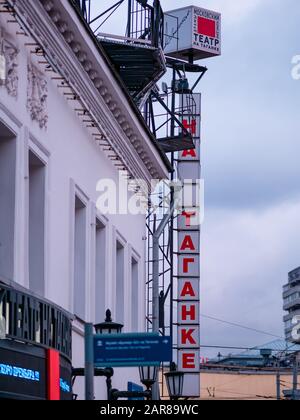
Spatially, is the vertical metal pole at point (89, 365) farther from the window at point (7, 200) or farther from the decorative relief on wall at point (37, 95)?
the decorative relief on wall at point (37, 95)

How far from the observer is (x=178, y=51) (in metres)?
44.2

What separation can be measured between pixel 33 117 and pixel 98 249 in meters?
7.48

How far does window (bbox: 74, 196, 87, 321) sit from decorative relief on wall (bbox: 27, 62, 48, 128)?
13.5 ft

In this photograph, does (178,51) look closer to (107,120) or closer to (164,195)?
(164,195)

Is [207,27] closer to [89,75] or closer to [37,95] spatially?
[89,75]

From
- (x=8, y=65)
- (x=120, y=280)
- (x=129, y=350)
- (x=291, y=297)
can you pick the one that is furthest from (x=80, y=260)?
(x=291, y=297)

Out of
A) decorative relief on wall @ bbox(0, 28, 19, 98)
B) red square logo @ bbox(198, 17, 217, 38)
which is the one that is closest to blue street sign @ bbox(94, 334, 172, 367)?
decorative relief on wall @ bbox(0, 28, 19, 98)

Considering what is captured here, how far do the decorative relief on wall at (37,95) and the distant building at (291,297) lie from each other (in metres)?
104

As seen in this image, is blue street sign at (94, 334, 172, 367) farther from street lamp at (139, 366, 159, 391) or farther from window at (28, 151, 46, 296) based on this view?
street lamp at (139, 366, 159, 391)

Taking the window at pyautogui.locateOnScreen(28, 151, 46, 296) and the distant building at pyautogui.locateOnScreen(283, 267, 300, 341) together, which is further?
the distant building at pyautogui.locateOnScreen(283, 267, 300, 341)

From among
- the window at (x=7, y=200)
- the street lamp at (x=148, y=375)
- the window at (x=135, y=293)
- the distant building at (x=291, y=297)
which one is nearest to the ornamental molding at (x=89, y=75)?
the window at (x=7, y=200)

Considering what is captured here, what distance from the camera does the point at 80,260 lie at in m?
26.5

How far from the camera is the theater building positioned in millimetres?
18641

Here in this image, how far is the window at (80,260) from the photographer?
26328 millimetres
